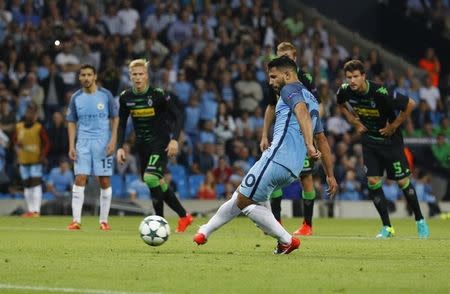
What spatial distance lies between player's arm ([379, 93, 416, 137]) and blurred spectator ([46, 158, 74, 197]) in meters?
9.97

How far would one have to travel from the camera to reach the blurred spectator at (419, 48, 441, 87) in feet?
104

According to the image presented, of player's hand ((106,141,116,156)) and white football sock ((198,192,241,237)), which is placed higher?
player's hand ((106,141,116,156))

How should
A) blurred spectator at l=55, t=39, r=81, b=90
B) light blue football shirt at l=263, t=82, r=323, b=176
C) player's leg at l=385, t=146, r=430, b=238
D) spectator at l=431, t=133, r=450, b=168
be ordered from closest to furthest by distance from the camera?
light blue football shirt at l=263, t=82, r=323, b=176
player's leg at l=385, t=146, r=430, b=238
blurred spectator at l=55, t=39, r=81, b=90
spectator at l=431, t=133, r=450, b=168

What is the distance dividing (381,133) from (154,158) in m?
3.14

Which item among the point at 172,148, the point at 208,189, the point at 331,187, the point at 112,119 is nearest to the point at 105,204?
the point at 112,119

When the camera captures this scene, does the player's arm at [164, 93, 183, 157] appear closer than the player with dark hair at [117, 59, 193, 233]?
Yes

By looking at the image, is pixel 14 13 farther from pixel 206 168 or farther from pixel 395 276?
pixel 395 276

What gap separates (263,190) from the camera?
1137cm

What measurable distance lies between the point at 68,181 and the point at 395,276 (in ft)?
50.7

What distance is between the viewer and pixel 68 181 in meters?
24.2

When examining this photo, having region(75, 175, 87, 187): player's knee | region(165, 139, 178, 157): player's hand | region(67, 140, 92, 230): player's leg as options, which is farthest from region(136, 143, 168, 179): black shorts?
region(75, 175, 87, 187): player's knee

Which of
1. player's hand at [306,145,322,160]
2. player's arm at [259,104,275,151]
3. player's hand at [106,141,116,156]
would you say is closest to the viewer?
player's hand at [306,145,322,160]

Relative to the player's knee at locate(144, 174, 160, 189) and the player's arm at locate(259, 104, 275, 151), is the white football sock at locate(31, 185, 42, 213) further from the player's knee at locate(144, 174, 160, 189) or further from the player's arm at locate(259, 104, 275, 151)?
the player's arm at locate(259, 104, 275, 151)

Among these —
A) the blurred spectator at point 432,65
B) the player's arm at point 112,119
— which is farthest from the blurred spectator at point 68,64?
the blurred spectator at point 432,65
